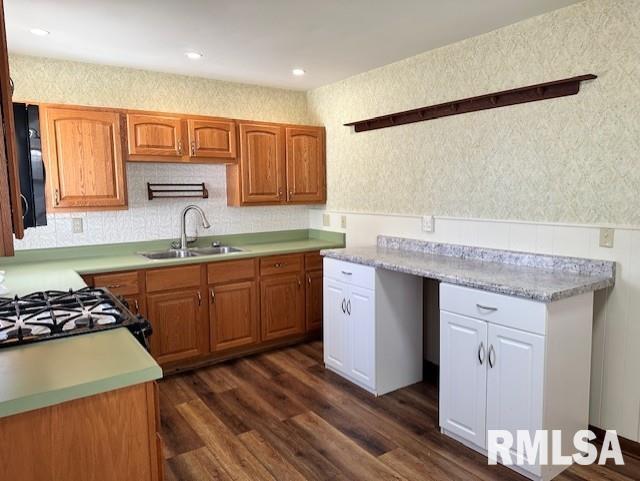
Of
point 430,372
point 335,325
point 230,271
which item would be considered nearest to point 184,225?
point 230,271

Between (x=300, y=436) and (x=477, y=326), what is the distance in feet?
3.76

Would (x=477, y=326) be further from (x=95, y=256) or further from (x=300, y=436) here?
(x=95, y=256)

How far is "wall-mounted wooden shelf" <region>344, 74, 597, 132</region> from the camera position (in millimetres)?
2450

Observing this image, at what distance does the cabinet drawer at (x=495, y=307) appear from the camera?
201 centimetres

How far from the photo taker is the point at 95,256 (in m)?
3.47

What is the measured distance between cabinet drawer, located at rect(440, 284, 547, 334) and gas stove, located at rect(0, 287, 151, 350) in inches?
59.6

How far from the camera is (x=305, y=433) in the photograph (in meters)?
2.54

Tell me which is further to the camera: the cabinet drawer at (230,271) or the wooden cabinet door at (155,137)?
the cabinet drawer at (230,271)

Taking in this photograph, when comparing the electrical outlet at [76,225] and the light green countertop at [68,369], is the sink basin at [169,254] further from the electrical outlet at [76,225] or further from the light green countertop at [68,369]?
the light green countertop at [68,369]

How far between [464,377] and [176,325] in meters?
2.07

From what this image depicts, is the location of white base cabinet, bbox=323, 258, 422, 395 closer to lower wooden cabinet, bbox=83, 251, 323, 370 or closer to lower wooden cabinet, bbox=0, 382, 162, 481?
lower wooden cabinet, bbox=83, 251, 323, 370

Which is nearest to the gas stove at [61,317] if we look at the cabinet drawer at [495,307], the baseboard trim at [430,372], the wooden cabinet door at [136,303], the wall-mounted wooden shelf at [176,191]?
the wooden cabinet door at [136,303]

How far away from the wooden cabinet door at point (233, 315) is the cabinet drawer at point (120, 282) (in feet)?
1.87

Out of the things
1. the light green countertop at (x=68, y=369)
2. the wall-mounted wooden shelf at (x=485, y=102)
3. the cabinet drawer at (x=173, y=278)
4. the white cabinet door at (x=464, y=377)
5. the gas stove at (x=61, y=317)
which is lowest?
the white cabinet door at (x=464, y=377)
